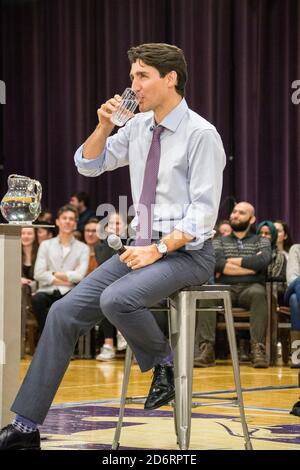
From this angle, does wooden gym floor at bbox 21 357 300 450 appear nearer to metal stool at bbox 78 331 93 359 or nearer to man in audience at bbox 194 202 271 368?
man in audience at bbox 194 202 271 368

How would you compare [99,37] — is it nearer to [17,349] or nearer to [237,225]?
[237,225]

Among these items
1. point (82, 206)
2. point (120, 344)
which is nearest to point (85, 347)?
point (120, 344)

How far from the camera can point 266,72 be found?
32.5 ft

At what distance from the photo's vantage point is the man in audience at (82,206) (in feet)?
33.1

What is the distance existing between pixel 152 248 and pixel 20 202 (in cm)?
64

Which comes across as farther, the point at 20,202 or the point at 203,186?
the point at 20,202

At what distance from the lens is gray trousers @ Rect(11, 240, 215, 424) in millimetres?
3115

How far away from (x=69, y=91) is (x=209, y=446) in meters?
8.29

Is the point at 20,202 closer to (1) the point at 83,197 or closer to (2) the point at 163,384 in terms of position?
(2) the point at 163,384

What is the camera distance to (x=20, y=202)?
355 cm

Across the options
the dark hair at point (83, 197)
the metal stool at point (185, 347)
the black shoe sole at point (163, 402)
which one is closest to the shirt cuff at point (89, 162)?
the metal stool at point (185, 347)

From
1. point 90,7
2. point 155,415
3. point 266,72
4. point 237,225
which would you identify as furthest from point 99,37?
point 155,415

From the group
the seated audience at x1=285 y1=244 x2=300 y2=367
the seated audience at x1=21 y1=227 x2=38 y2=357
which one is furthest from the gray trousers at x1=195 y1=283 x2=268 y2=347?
the seated audience at x1=21 y1=227 x2=38 y2=357
